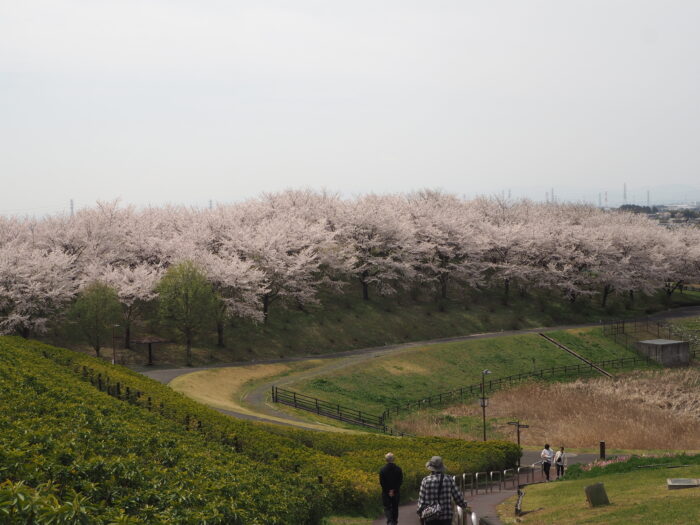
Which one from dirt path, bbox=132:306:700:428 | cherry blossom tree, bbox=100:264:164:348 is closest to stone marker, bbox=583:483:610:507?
dirt path, bbox=132:306:700:428

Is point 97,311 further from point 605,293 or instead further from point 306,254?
point 605,293

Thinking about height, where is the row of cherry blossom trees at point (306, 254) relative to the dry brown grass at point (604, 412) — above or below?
above

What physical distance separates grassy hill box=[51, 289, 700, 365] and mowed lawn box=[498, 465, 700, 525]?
127 ft

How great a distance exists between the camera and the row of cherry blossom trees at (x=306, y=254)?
195 feet

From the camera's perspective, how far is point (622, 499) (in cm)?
1839

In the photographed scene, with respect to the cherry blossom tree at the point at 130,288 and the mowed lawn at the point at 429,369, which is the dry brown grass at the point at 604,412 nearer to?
the mowed lawn at the point at 429,369

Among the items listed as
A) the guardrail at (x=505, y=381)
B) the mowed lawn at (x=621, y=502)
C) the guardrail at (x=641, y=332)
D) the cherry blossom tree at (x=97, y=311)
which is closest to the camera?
the mowed lawn at (x=621, y=502)

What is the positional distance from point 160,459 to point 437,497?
27.2 ft

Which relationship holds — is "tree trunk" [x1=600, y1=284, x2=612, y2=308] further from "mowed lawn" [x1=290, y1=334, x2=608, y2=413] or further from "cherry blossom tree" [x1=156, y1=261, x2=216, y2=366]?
"cherry blossom tree" [x1=156, y1=261, x2=216, y2=366]

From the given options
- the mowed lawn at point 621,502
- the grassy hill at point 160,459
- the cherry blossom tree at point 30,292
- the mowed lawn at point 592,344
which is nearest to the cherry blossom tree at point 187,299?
the cherry blossom tree at point 30,292

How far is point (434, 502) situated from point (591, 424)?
110 ft

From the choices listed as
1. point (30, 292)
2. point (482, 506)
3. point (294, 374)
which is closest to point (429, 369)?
point (294, 374)

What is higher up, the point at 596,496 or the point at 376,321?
the point at 596,496

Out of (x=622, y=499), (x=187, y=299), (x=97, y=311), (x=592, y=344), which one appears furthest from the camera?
(x=592, y=344)
